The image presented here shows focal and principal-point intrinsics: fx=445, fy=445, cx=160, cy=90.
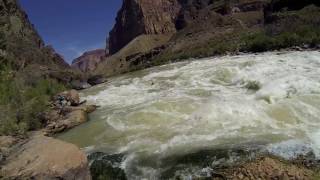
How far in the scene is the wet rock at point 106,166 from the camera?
1080cm

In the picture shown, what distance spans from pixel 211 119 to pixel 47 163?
236 inches

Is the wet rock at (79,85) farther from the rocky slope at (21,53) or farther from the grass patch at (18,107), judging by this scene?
the grass patch at (18,107)

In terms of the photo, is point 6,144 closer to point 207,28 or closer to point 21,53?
point 21,53

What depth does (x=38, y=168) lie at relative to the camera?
31.6ft

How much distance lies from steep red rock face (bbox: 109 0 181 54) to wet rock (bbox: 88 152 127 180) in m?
112

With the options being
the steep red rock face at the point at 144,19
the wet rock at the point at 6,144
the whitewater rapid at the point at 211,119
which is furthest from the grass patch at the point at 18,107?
the steep red rock face at the point at 144,19

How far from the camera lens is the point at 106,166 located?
37.2ft

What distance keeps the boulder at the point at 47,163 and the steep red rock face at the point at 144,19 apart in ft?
373

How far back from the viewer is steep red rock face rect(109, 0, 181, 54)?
129 metres

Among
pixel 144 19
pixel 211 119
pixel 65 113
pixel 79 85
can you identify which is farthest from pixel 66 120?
pixel 144 19

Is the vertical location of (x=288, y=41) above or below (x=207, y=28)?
below

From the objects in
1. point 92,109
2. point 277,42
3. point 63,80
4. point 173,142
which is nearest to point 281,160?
point 173,142

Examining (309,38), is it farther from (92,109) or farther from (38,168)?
(38,168)

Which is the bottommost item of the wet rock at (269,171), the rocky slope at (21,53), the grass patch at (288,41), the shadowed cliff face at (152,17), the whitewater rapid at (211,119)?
the wet rock at (269,171)
